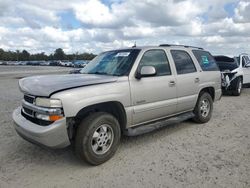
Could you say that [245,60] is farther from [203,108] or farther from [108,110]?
[108,110]

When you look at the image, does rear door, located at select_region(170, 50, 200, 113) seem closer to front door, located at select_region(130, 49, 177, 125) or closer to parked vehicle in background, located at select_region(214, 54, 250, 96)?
front door, located at select_region(130, 49, 177, 125)

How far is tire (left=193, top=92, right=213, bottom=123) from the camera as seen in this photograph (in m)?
6.20

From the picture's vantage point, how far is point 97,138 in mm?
4059

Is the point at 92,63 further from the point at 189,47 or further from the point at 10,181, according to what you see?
the point at 10,181

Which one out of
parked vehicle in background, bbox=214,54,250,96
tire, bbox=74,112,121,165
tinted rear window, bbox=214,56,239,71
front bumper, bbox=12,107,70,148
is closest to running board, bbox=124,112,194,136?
tire, bbox=74,112,121,165

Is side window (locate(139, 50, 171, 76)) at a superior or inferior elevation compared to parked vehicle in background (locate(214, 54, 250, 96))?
superior

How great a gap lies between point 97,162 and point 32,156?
3.90ft

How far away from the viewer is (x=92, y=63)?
5.65 meters

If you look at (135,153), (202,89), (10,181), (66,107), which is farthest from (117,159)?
(202,89)

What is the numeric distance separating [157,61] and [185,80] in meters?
0.86

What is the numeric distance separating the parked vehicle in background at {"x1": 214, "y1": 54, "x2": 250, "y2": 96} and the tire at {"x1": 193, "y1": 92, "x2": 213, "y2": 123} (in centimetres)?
479

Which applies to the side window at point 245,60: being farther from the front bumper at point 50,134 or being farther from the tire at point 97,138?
the front bumper at point 50,134

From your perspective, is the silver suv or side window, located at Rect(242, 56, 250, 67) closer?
the silver suv

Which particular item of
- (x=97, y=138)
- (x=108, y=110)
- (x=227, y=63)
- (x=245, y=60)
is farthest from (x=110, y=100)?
(x=245, y=60)
